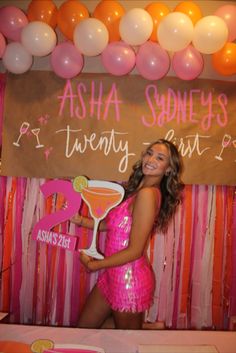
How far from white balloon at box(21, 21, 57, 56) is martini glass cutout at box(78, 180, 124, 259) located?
857 mm

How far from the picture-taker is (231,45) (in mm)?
2021

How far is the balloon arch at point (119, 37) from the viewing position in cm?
192

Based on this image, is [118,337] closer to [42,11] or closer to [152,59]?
[152,59]

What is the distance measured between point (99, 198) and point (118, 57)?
0.86 meters

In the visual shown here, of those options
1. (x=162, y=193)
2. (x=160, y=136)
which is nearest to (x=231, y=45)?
(x=160, y=136)

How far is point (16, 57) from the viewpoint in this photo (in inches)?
80.7

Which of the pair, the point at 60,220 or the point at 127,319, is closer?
the point at 127,319

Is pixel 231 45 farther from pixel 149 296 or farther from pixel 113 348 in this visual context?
pixel 113 348

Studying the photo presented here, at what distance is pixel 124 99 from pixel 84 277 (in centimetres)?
127

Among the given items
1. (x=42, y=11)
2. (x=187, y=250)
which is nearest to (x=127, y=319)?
(x=187, y=250)

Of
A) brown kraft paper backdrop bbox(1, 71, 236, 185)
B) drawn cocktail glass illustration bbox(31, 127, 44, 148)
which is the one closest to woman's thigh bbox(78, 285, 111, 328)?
brown kraft paper backdrop bbox(1, 71, 236, 185)

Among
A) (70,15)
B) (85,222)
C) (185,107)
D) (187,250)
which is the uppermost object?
(70,15)

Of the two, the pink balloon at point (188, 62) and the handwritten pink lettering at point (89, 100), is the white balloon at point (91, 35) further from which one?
the pink balloon at point (188, 62)

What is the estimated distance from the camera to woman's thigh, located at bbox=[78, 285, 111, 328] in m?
1.97
